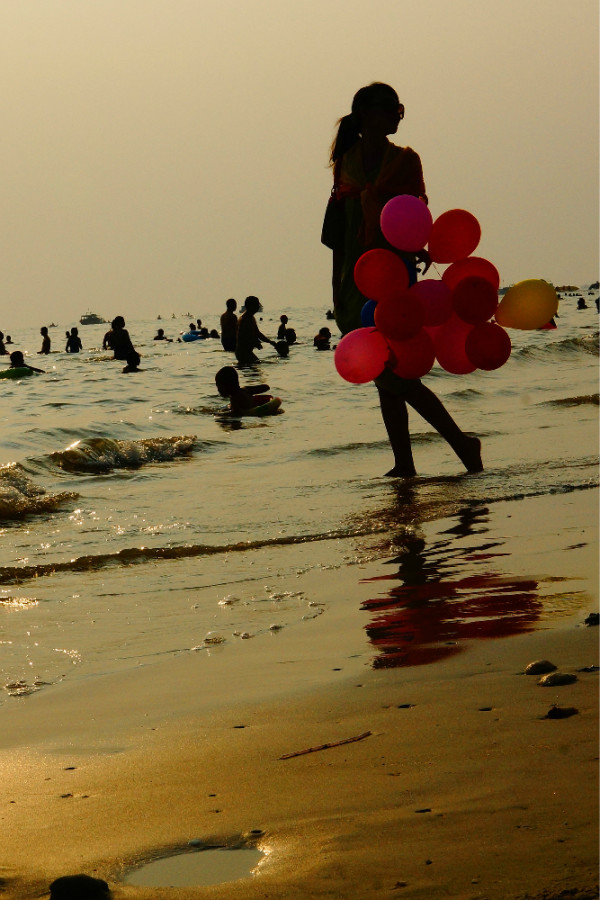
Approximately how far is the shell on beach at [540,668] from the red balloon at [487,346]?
11.5 ft

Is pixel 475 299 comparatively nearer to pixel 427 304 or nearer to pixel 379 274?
pixel 427 304

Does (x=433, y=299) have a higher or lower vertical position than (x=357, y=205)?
lower

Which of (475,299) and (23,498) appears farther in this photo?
(23,498)

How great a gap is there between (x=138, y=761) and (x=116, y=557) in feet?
10.7

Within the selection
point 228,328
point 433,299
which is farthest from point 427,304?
point 228,328

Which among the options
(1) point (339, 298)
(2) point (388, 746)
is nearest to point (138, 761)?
(2) point (388, 746)

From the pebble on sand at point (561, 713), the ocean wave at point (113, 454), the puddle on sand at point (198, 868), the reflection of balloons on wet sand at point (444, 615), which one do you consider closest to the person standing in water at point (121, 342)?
the ocean wave at point (113, 454)

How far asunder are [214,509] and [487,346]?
88.1 inches

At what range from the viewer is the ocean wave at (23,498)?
7477 mm

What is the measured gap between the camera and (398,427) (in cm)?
700

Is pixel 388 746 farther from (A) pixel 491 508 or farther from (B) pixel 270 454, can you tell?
(B) pixel 270 454

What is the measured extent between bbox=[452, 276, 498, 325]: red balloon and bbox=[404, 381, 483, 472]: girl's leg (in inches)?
28.3

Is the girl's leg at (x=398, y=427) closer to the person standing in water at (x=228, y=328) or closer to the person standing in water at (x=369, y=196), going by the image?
the person standing in water at (x=369, y=196)

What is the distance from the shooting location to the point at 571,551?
4547 mm
